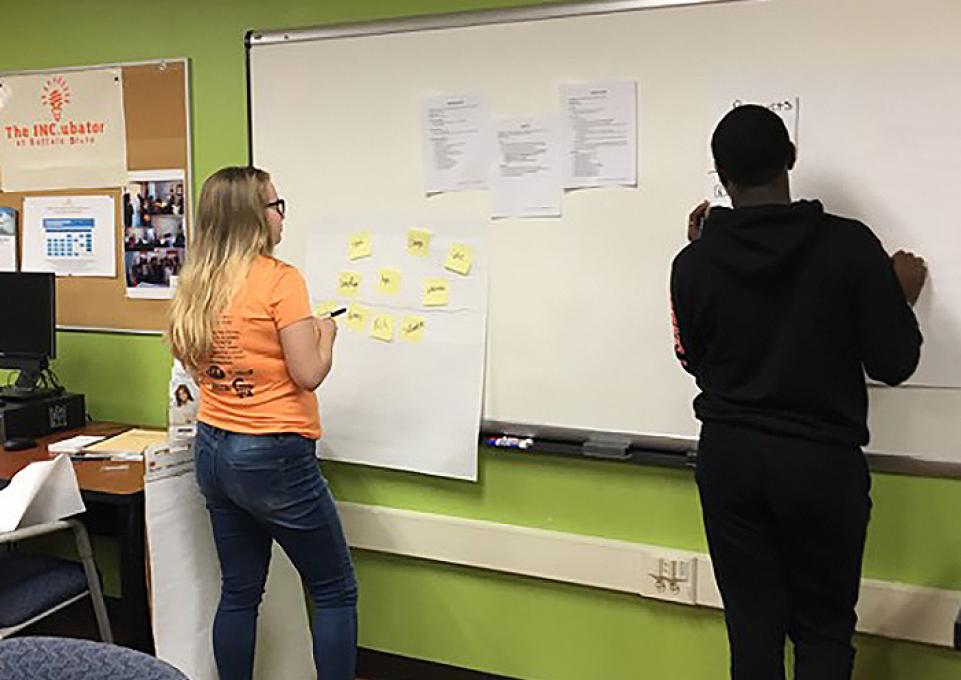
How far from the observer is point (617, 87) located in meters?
2.49

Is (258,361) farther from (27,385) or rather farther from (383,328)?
(27,385)

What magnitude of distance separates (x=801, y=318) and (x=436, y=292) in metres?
1.18

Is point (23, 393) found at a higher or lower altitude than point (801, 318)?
lower

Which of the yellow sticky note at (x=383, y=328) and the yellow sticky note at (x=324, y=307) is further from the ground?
the yellow sticky note at (x=324, y=307)

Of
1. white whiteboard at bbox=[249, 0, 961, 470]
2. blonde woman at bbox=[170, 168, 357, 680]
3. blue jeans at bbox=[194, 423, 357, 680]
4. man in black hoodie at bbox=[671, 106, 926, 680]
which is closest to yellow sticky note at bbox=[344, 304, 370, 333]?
white whiteboard at bbox=[249, 0, 961, 470]

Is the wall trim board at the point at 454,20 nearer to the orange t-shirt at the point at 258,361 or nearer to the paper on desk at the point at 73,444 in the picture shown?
the orange t-shirt at the point at 258,361

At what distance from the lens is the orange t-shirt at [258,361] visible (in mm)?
2320

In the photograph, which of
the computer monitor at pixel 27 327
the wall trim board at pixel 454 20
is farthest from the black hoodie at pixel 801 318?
the computer monitor at pixel 27 327

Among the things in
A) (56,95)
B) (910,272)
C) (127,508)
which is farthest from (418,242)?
(56,95)

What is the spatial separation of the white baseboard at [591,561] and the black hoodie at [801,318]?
1.95 ft

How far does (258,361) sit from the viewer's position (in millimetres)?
2350

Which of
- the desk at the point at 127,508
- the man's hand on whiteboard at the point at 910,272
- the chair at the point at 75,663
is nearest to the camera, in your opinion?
the chair at the point at 75,663

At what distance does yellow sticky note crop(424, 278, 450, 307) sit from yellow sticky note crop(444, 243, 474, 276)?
49 mm

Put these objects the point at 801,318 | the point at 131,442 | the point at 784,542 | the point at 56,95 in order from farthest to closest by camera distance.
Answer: the point at 56,95 < the point at 131,442 < the point at 784,542 < the point at 801,318
